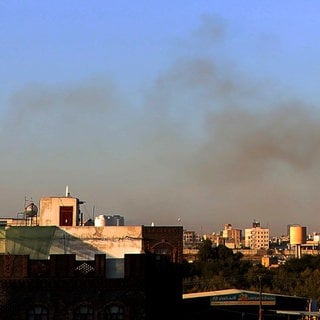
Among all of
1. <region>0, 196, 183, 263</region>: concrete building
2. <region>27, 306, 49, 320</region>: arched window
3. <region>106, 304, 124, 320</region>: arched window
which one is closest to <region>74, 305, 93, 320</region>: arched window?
<region>106, 304, 124, 320</region>: arched window

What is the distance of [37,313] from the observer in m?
44.4

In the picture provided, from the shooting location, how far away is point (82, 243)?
185 feet

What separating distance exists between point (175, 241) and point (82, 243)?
2244 cm

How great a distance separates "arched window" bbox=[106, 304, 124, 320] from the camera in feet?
146

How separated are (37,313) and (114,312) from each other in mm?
3964

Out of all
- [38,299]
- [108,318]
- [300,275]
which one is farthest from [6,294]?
[300,275]

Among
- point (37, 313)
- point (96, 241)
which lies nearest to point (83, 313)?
point (37, 313)

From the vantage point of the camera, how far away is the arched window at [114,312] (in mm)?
44375

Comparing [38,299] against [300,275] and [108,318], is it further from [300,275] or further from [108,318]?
[300,275]

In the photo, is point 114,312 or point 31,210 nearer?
point 114,312

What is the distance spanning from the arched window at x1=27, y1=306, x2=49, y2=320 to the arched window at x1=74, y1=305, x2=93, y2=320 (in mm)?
1552

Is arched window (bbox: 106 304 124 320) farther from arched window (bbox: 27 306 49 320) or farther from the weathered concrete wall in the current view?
the weathered concrete wall

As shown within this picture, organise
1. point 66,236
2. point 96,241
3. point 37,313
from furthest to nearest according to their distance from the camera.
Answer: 1. point 96,241
2. point 66,236
3. point 37,313

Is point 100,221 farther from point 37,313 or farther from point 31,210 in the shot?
point 37,313
